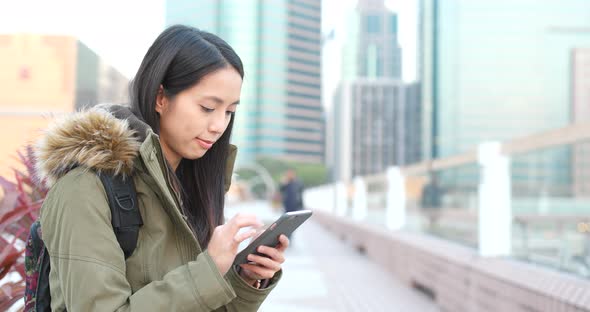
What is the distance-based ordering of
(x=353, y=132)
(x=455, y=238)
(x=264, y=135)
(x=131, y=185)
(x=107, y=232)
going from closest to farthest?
(x=107, y=232), (x=131, y=185), (x=455, y=238), (x=264, y=135), (x=353, y=132)

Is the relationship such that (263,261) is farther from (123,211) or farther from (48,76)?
(48,76)

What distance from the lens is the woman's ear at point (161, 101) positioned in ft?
5.05

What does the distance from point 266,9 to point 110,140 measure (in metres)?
122

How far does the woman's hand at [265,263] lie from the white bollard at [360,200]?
12.4m

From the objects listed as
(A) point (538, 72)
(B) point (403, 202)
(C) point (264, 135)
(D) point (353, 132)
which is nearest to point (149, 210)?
(B) point (403, 202)

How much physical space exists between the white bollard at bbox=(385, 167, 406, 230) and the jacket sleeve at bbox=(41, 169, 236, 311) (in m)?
8.68

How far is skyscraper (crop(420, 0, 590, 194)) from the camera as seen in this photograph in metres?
57.3

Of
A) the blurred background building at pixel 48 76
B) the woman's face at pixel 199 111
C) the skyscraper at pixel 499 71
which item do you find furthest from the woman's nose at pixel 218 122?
the skyscraper at pixel 499 71

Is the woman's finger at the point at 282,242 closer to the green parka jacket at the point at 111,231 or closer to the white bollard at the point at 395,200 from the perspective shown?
the green parka jacket at the point at 111,231

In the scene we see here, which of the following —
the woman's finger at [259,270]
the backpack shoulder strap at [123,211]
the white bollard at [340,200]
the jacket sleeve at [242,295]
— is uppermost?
the backpack shoulder strap at [123,211]

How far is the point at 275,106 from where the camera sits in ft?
394

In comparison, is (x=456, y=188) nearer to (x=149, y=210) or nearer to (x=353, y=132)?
(x=149, y=210)

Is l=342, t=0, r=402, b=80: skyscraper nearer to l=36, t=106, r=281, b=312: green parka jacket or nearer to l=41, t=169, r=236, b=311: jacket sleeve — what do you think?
l=36, t=106, r=281, b=312: green parka jacket

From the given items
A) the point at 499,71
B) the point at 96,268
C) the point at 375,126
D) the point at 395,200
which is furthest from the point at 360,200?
the point at 375,126
